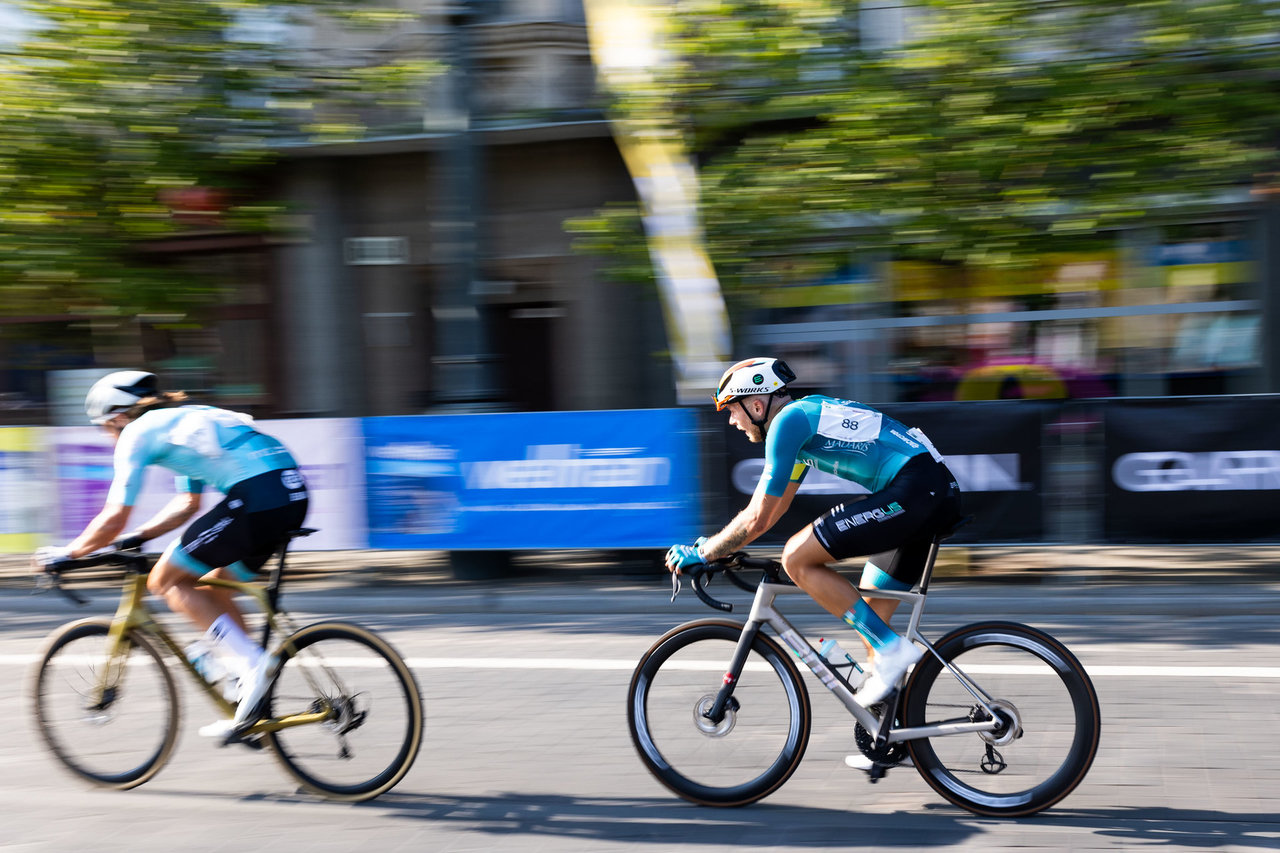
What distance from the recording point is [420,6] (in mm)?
13836

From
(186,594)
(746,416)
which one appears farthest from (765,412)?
(186,594)

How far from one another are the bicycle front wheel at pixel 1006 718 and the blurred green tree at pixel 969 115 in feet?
21.1

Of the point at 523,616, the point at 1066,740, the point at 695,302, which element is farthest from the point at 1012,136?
the point at 1066,740

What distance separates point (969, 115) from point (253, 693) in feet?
24.8

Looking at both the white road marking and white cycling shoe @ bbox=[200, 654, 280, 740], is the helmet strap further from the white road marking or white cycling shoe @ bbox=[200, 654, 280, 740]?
white cycling shoe @ bbox=[200, 654, 280, 740]

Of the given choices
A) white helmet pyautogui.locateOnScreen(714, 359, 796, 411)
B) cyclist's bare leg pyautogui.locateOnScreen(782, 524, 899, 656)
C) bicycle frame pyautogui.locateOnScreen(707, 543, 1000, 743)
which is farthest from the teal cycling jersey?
bicycle frame pyautogui.locateOnScreen(707, 543, 1000, 743)

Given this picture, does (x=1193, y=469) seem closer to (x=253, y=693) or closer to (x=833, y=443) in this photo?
(x=833, y=443)

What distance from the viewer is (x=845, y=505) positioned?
448 cm

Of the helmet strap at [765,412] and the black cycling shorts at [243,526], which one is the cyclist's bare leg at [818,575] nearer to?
the helmet strap at [765,412]

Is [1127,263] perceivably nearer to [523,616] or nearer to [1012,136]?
[1012,136]

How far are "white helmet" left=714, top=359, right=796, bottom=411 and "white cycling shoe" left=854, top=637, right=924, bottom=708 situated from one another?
1.05 m

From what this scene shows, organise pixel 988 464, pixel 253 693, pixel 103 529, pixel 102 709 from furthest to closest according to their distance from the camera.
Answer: pixel 988 464 → pixel 102 709 → pixel 253 693 → pixel 103 529

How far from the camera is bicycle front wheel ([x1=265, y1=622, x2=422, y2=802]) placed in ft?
15.7

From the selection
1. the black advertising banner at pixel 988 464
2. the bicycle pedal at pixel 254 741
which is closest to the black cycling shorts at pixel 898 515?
the bicycle pedal at pixel 254 741
